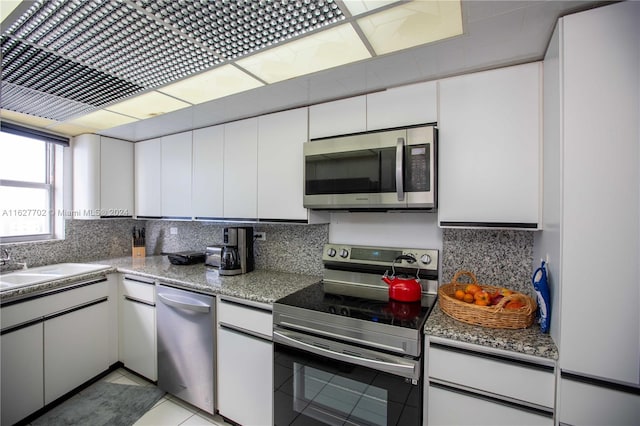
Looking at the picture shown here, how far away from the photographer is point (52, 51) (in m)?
1.49

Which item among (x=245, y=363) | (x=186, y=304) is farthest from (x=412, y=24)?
(x=186, y=304)

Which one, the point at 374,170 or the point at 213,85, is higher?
the point at 213,85

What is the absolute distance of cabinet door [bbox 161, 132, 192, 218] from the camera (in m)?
2.77

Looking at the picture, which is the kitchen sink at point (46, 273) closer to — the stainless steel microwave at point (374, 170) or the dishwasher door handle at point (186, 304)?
the dishwasher door handle at point (186, 304)

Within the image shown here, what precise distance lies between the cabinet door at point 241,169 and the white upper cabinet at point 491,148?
1414 millimetres

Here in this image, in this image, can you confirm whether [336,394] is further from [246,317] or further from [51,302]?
[51,302]

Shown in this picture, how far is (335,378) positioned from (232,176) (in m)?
1.74

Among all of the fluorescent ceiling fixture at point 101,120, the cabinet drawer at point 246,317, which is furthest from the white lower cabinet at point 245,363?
the fluorescent ceiling fixture at point 101,120

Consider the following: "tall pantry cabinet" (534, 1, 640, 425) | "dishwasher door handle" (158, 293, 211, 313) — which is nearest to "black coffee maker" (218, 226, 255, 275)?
"dishwasher door handle" (158, 293, 211, 313)

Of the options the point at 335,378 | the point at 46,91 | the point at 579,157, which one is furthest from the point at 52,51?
the point at 579,157

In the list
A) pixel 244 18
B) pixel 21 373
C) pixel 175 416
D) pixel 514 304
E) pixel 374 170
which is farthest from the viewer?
pixel 175 416

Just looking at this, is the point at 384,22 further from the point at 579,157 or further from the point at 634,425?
the point at 634,425

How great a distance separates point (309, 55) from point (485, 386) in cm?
180

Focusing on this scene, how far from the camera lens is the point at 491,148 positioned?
1537mm
